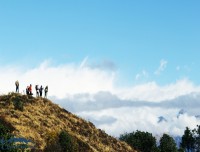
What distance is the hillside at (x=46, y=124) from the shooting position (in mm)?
55062

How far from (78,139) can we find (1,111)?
12299mm

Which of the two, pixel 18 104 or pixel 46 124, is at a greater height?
pixel 18 104

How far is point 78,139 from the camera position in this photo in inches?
2480

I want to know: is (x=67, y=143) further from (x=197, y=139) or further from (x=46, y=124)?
A: (x=197, y=139)

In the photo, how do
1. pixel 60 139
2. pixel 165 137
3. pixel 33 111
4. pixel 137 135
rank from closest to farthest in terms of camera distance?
pixel 60 139, pixel 33 111, pixel 137 135, pixel 165 137

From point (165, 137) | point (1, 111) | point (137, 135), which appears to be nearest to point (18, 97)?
point (1, 111)

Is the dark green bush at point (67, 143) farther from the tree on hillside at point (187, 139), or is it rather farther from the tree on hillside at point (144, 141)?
the tree on hillside at point (187, 139)

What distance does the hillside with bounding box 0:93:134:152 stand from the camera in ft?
181

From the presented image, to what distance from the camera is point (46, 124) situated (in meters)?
63.0

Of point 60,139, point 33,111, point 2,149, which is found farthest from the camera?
point 33,111

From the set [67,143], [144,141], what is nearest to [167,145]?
[144,141]

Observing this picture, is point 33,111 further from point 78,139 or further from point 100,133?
point 100,133

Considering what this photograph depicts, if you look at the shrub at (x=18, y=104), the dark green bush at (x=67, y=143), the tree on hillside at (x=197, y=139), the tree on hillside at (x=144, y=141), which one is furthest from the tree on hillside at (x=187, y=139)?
the dark green bush at (x=67, y=143)

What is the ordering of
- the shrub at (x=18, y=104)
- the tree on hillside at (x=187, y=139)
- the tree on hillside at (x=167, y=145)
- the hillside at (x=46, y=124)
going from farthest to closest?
the tree on hillside at (x=187, y=139), the tree on hillside at (x=167, y=145), the shrub at (x=18, y=104), the hillside at (x=46, y=124)
